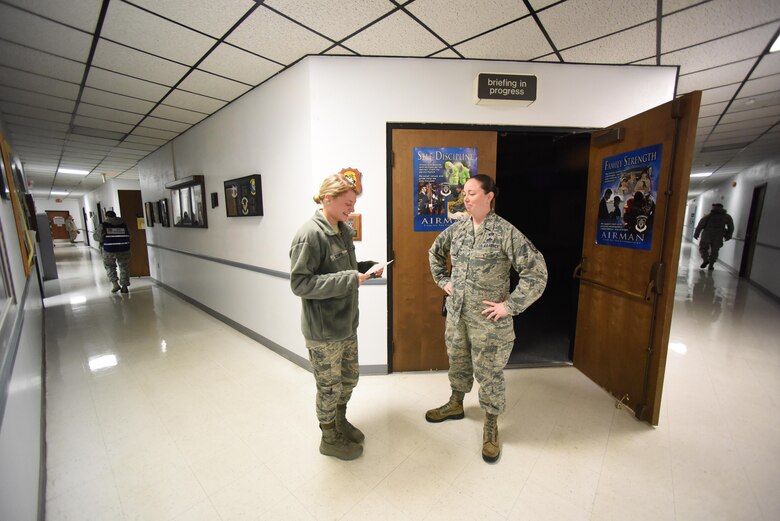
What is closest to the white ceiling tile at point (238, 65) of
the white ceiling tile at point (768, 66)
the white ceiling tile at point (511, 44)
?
the white ceiling tile at point (511, 44)

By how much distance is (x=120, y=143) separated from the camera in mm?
5141

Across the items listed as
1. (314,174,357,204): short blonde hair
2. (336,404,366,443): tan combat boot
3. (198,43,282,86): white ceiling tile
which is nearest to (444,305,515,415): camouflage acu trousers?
(336,404,366,443): tan combat boot

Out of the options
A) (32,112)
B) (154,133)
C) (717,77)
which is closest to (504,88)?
(717,77)

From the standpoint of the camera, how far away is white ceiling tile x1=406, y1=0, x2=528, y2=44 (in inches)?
73.6

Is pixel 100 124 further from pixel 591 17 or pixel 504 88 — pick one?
pixel 591 17

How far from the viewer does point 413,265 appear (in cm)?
276

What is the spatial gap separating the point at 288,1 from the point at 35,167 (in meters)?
9.30

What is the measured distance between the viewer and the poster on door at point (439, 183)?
104 inches

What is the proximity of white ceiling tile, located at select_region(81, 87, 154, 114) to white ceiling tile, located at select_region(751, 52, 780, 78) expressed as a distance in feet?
19.5

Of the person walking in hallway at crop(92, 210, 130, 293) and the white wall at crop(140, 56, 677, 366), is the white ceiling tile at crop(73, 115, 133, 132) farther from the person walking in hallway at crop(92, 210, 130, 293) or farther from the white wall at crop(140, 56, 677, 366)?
the white wall at crop(140, 56, 677, 366)

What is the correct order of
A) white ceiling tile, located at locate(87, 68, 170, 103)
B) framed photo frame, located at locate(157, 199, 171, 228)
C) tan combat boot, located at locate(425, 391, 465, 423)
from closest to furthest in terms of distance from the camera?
tan combat boot, located at locate(425, 391, 465, 423) → white ceiling tile, located at locate(87, 68, 170, 103) → framed photo frame, located at locate(157, 199, 171, 228)

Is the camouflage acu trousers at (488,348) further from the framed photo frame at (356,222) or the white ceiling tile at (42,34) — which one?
the white ceiling tile at (42,34)

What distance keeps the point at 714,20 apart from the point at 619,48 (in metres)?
0.51

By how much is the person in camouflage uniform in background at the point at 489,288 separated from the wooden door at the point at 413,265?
772 mm
